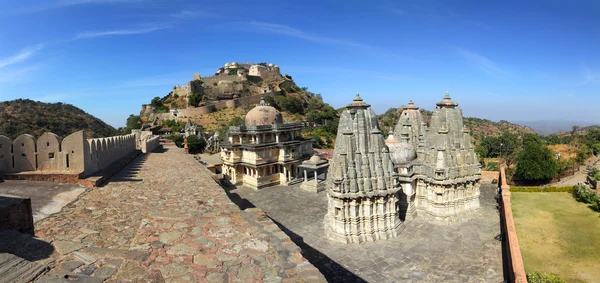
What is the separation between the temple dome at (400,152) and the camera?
54.6 ft

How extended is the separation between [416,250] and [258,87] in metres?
76.5

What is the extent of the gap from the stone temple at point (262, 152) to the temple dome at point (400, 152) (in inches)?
420

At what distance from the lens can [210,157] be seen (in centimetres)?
3694

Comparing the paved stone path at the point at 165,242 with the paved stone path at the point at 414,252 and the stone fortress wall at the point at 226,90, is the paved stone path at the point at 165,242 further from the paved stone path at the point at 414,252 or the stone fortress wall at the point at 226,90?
the stone fortress wall at the point at 226,90

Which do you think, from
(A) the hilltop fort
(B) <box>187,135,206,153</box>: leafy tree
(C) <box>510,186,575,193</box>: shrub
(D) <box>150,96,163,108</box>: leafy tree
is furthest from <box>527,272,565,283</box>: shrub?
(D) <box>150,96,163,108</box>: leafy tree

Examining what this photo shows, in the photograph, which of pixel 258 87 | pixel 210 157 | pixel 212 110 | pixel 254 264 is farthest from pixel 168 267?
pixel 258 87

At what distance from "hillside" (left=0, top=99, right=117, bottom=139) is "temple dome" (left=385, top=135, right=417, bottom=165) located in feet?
165

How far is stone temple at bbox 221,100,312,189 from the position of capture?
978 inches

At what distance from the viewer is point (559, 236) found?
54.3 ft

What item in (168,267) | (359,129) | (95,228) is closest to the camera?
(168,267)

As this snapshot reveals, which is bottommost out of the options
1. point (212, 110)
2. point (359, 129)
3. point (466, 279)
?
point (466, 279)

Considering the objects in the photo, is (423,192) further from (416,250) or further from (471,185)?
(416,250)

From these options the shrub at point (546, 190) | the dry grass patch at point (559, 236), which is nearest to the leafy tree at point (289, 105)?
the shrub at point (546, 190)

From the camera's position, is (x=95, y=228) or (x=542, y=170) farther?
(x=542, y=170)
